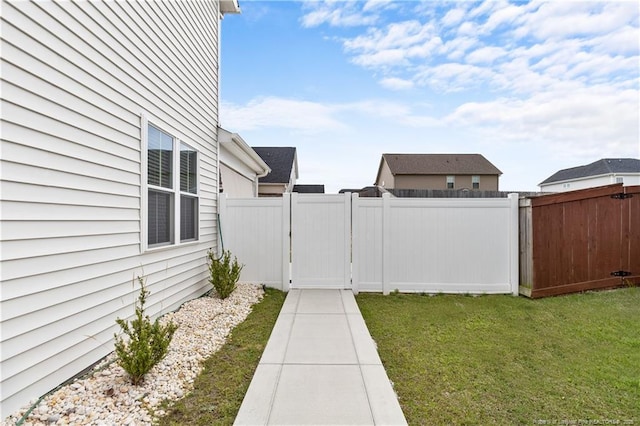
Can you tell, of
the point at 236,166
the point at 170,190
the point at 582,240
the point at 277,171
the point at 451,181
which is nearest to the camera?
the point at 170,190

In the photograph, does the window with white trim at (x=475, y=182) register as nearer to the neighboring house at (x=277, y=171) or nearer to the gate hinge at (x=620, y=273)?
the neighboring house at (x=277, y=171)

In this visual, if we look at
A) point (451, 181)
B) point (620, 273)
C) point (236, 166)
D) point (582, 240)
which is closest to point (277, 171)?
point (236, 166)

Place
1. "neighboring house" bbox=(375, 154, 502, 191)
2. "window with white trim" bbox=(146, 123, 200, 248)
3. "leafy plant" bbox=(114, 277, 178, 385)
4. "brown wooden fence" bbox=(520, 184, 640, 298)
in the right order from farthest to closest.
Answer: "neighboring house" bbox=(375, 154, 502, 191), "brown wooden fence" bbox=(520, 184, 640, 298), "window with white trim" bbox=(146, 123, 200, 248), "leafy plant" bbox=(114, 277, 178, 385)

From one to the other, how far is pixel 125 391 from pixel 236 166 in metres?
5.89

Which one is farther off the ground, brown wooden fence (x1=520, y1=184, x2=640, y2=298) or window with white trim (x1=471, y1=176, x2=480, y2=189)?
window with white trim (x1=471, y1=176, x2=480, y2=189)

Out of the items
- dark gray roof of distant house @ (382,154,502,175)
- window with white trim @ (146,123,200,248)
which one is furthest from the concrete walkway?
dark gray roof of distant house @ (382,154,502,175)

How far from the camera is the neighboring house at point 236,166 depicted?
6113 millimetres

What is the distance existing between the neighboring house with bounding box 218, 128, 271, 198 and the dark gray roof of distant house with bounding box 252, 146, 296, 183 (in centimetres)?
591

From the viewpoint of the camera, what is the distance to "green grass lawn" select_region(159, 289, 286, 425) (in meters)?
2.08

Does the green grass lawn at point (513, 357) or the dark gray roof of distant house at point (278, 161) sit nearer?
the green grass lawn at point (513, 357)

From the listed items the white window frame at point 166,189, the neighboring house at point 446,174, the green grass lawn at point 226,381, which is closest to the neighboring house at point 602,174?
the neighboring house at point 446,174

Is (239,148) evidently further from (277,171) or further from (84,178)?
(277,171)

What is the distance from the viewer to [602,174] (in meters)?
26.9

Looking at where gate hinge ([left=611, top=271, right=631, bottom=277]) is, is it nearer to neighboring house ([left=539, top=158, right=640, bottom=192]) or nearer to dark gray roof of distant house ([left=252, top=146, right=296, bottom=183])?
dark gray roof of distant house ([left=252, top=146, right=296, bottom=183])
